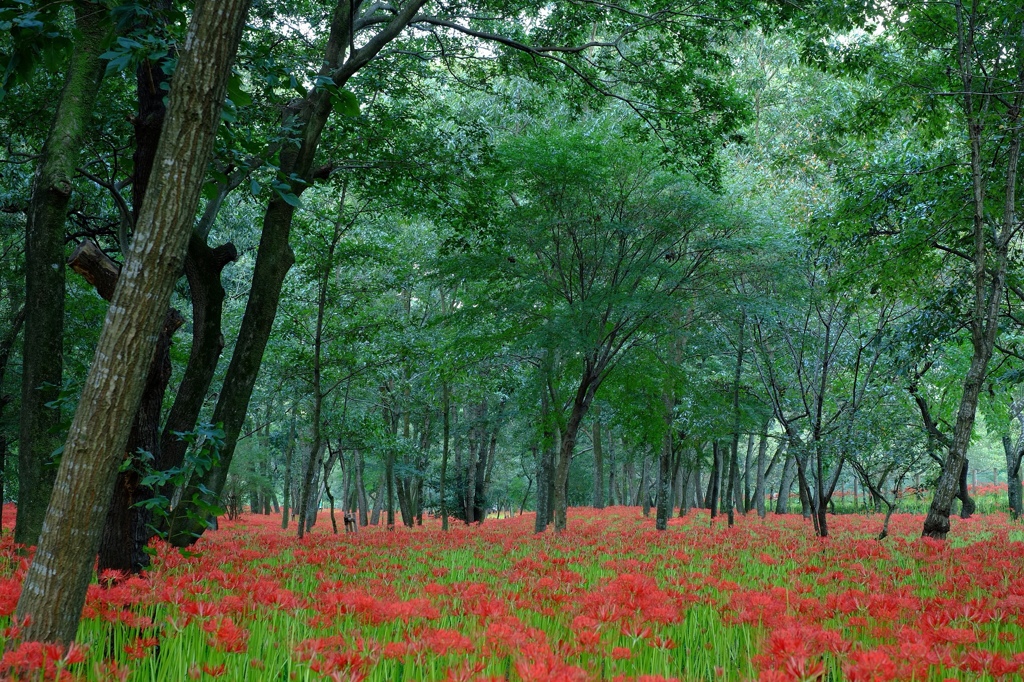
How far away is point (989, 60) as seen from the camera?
11391mm

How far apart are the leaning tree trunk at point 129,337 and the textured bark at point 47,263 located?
428cm

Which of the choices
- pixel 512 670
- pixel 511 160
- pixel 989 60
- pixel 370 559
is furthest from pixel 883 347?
pixel 512 670

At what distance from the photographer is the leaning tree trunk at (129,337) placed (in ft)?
9.61

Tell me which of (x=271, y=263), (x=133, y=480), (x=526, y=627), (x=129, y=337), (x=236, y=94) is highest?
(x=271, y=263)

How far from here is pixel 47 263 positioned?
652 centimetres

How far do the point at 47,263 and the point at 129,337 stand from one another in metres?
4.63

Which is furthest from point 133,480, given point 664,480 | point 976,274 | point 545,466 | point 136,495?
point 664,480

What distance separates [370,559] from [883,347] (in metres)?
10.7

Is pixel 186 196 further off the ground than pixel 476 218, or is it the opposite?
pixel 476 218

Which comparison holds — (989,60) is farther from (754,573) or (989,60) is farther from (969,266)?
(754,573)

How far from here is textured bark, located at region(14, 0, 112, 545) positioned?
6426 mm

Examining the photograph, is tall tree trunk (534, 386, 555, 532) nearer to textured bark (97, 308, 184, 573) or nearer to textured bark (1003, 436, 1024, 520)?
textured bark (97, 308, 184, 573)

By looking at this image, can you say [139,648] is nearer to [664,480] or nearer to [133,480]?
[133,480]

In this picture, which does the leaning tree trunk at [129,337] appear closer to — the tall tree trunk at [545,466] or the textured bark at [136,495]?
the textured bark at [136,495]
